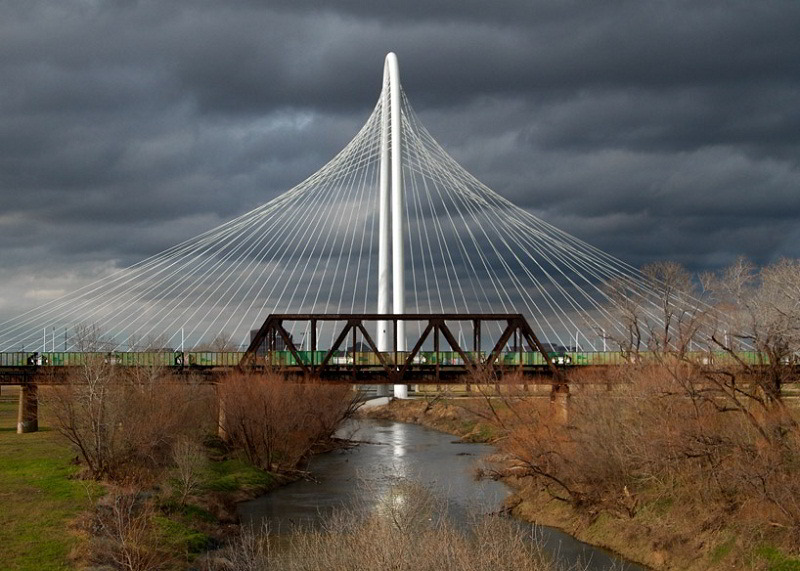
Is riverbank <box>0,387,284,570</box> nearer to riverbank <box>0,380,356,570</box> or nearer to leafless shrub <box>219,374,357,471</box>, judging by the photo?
riverbank <box>0,380,356,570</box>

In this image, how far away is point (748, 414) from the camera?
1206 inches

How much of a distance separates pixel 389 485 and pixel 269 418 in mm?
9800

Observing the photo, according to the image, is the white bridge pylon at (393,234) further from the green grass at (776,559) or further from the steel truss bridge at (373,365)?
the green grass at (776,559)

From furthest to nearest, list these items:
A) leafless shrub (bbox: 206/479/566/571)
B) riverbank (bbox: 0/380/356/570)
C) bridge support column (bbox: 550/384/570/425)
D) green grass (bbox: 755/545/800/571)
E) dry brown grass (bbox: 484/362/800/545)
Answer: bridge support column (bbox: 550/384/570/425) < dry brown grass (bbox: 484/362/800/545) < green grass (bbox: 755/545/800/571) < riverbank (bbox: 0/380/356/570) < leafless shrub (bbox: 206/479/566/571)

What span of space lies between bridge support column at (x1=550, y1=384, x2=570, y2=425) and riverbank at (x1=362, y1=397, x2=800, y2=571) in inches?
194

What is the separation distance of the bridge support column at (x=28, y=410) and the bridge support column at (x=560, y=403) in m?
30.9

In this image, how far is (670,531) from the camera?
1208 inches

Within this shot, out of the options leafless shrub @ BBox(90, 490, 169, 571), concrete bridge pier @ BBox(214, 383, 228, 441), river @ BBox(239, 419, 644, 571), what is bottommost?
river @ BBox(239, 419, 644, 571)

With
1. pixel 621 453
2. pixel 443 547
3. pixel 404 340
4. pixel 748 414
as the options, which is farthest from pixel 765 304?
pixel 404 340

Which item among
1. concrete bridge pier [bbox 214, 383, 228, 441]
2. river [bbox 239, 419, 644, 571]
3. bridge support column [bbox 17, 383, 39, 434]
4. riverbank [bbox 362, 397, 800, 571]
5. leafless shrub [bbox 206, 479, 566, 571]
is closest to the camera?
leafless shrub [bbox 206, 479, 566, 571]

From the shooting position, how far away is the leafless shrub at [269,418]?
48875 millimetres

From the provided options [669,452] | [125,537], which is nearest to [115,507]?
[125,537]

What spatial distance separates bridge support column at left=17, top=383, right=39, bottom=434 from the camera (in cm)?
5491

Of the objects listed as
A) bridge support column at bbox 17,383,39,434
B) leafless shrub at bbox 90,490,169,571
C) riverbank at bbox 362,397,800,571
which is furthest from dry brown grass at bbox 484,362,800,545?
bridge support column at bbox 17,383,39,434
